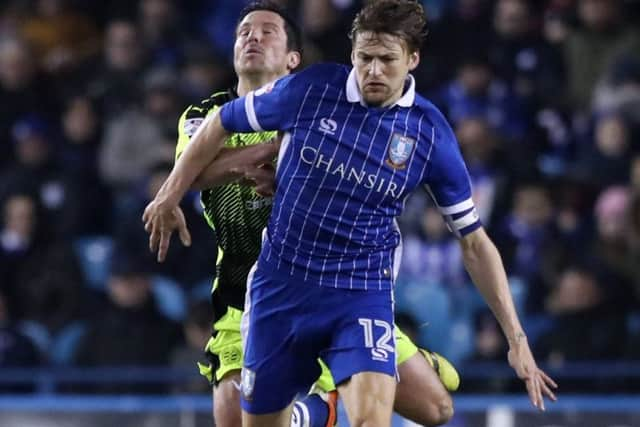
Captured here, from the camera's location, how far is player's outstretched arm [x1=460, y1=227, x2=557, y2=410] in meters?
6.11

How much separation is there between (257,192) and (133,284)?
397 cm

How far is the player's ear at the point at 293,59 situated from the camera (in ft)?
22.4

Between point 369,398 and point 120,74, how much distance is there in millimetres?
6423

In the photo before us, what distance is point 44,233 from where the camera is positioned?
1111 centimetres

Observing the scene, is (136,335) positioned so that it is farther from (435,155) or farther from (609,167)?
(435,155)

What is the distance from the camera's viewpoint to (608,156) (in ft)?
32.1

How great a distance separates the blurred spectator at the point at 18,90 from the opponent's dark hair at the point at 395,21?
641cm

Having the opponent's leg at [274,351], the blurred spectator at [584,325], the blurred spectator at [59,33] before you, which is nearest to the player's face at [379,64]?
the opponent's leg at [274,351]

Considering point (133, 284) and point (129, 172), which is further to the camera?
point (129, 172)

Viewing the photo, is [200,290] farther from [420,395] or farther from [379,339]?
[379,339]

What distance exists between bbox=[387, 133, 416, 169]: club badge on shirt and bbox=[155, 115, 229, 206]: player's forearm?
0.60m

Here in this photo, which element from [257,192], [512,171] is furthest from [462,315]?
[257,192]

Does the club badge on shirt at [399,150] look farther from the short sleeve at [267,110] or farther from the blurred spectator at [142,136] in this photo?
the blurred spectator at [142,136]

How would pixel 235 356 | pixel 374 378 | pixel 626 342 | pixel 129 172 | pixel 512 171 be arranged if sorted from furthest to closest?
pixel 129 172
pixel 512 171
pixel 626 342
pixel 235 356
pixel 374 378
